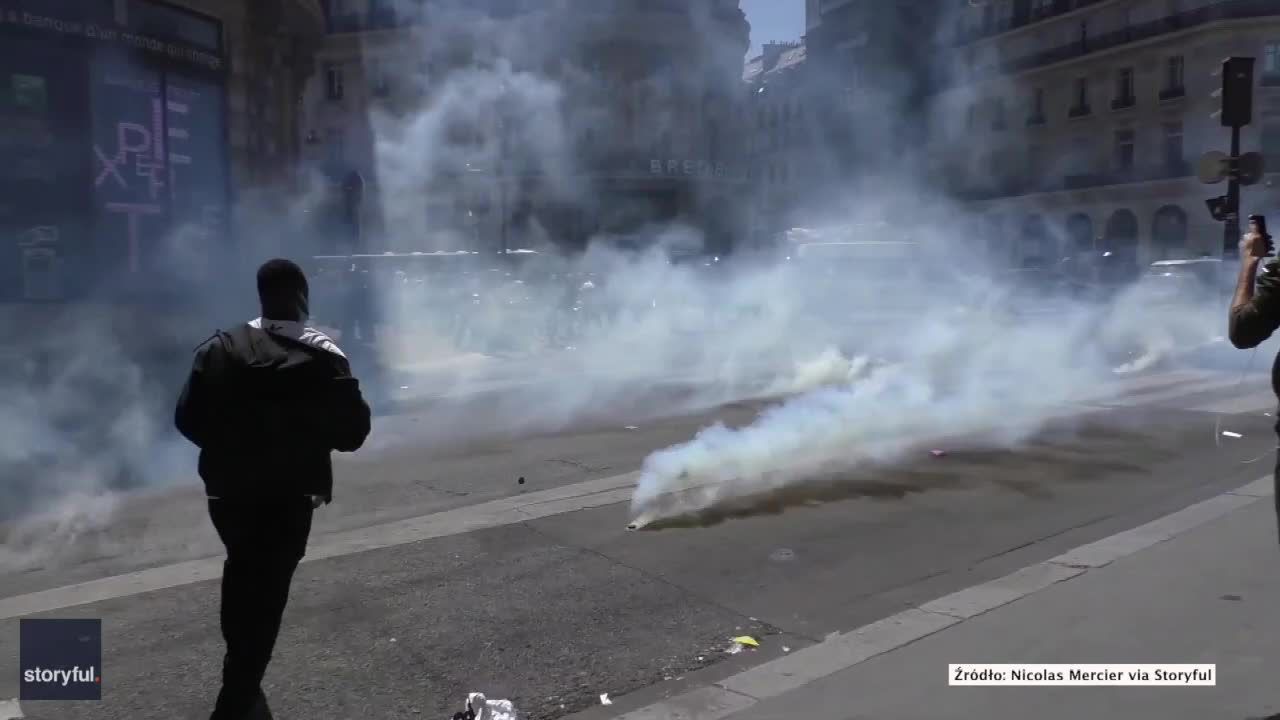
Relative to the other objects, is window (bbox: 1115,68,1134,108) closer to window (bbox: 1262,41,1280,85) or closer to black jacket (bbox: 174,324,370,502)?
window (bbox: 1262,41,1280,85)

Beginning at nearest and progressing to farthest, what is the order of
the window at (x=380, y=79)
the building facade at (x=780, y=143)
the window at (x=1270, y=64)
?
the window at (x=380, y=79) → the building facade at (x=780, y=143) → the window at (x=1270, y=64)

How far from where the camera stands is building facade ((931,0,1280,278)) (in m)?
31.9

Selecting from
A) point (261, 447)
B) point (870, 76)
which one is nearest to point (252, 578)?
point (261, 447)

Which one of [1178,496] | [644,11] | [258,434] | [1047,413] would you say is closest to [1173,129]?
[644,11]

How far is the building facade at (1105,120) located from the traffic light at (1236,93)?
17365 mm

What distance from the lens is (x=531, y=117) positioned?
17812mm

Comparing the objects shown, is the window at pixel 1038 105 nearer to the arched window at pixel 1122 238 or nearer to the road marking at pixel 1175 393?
the arched window at pixel 1122 238

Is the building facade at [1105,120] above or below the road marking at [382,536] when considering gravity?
above

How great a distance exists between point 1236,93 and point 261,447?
41.6ft

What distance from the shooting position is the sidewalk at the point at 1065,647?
341 centimetres

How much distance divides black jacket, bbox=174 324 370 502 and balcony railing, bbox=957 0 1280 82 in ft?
108

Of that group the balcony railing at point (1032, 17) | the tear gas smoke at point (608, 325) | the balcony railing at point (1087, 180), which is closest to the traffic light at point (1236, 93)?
the tear gas smoke at point (608, 325)

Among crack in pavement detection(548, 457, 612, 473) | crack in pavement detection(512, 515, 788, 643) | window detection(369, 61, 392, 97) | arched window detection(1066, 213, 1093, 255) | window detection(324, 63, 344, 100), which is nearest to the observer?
crack in pavement detection(512, 515, 788, 643)

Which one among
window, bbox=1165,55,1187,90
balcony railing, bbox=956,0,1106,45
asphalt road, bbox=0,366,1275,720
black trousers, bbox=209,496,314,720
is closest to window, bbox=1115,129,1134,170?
window, bbox=1165,55,1187,90
